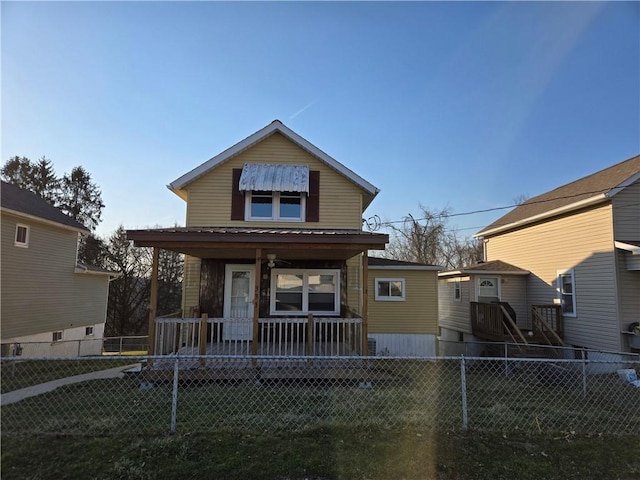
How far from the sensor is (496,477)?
12.4 feet

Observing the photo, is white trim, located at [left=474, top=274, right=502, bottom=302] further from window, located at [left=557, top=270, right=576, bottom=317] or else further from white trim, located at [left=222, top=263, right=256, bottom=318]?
white trim, located at [left=222, top=263, right=256, bottom=318]

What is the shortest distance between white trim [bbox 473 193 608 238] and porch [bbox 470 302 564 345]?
339 centimetres

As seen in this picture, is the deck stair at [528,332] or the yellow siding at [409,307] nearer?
the deck stair at [528,332]

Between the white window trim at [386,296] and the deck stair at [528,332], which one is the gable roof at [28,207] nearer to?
the white window trim at [386,296]

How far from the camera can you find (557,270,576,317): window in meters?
12.9

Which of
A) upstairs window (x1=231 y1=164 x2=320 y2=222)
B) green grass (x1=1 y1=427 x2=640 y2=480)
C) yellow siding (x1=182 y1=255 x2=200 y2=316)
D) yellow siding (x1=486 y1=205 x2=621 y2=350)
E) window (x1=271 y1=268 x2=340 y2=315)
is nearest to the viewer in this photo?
green grass (x1=1 y1=427 x2=640 y2=480)

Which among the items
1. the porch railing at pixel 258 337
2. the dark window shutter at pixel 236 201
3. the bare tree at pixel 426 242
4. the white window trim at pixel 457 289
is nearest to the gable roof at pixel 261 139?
the dark window shutter at pixel 236 201

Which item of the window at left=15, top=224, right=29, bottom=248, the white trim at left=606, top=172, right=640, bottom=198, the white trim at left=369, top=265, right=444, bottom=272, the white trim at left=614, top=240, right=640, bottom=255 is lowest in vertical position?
the white trim at left=369, top=265, right=444, bottom=272

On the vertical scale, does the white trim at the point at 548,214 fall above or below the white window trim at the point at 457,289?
above

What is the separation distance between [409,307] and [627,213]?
24.1ft

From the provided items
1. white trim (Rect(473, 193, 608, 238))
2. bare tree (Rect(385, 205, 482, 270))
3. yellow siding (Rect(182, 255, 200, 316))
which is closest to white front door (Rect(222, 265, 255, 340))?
yellow siding (Rect(182, 255, 200, 316))

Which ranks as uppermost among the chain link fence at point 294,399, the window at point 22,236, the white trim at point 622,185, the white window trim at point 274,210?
the white trim at point 622,185

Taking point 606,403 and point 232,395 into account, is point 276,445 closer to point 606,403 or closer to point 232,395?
point 232,395

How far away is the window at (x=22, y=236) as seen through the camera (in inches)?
531
